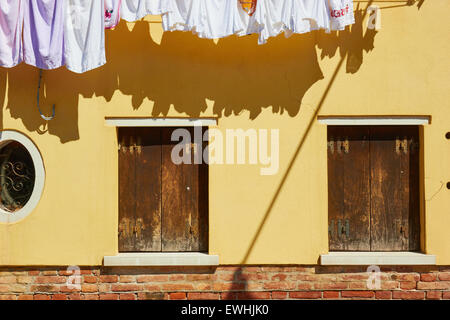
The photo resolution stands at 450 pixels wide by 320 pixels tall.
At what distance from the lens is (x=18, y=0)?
17.4 feet

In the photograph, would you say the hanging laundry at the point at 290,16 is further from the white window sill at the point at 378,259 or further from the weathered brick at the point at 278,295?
the weathered brick at the point at 278,295

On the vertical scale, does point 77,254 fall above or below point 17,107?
below

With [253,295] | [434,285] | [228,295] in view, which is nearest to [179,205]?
[228,295]

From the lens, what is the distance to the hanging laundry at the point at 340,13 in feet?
17.4

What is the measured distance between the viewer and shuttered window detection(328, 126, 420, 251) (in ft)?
19.2

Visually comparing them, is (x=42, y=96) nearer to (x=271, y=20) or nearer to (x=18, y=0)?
(x=18, y=0)

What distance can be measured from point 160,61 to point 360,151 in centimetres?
285

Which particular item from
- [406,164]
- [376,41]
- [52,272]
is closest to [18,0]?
[52,272]

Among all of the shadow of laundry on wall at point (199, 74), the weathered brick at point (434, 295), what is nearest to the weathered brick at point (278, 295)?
the weathered brick at point (434, 295)

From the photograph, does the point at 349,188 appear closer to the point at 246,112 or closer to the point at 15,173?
the point at 246,112

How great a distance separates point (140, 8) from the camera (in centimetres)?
528

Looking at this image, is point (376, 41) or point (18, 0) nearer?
point (18, 0)
